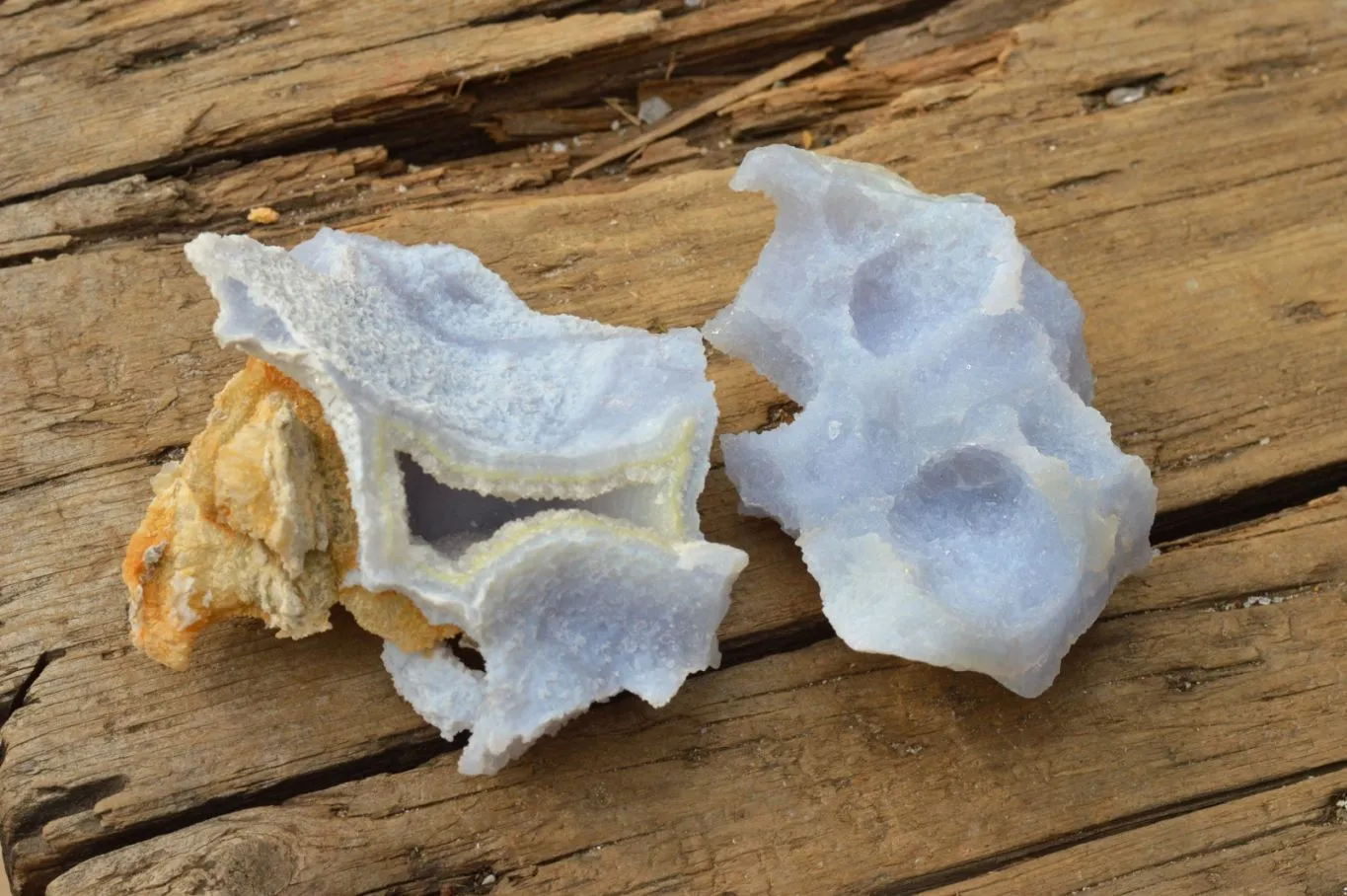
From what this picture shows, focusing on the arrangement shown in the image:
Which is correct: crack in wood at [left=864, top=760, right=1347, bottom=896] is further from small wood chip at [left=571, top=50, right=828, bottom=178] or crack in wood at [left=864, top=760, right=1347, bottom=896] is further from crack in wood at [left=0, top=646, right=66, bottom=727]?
small wood chip at [left=571, top=50, right=828, bottom=178]

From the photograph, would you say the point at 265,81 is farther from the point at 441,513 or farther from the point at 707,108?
the point at 441,513

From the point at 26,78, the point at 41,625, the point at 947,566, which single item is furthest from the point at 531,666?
the point at 26,78

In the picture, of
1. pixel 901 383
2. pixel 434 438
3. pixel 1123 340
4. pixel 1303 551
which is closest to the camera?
pixel 434 438

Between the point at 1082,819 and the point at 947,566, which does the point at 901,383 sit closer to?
the point at 947,566

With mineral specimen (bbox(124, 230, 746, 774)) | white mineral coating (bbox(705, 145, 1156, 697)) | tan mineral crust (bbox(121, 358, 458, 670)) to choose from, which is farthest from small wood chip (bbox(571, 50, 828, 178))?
tan mineral crust (bbox(121, 358, 458, 670))

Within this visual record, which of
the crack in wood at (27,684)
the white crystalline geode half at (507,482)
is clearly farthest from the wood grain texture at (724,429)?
the white crystalline geode half at (507,482)

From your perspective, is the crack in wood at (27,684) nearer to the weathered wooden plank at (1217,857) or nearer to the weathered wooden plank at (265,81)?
the weathered wooden plank at (265,81)

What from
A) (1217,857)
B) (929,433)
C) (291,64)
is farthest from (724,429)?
(291,64)
